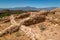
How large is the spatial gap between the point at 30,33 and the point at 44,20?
3422 millimetres

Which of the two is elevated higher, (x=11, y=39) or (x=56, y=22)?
(x=56, y=22)

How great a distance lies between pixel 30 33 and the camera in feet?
34.1

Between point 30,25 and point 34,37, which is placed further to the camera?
point 30,25

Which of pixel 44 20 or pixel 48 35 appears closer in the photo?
pixel 48 35

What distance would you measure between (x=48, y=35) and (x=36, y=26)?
2.62 metres

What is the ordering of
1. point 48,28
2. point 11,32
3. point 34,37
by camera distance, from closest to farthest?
point 34,37, point 48,28, point 11,32

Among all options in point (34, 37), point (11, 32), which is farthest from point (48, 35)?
point (11, 32)

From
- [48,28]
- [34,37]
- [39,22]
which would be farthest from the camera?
[39,22]

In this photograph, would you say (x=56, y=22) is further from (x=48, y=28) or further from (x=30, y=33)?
(x=30, y=33)

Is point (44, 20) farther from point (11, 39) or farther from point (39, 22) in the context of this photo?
point (11, 39)

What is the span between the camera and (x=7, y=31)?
12094 millimetres

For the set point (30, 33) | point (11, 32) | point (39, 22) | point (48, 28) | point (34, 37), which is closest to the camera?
point (34, 37)

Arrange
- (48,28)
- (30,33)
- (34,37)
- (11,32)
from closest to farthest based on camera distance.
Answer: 1. (34,37)
2. (30,33)
3. (48,28)
4. (11,32)

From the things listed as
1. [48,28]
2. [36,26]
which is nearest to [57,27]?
[48,28]
